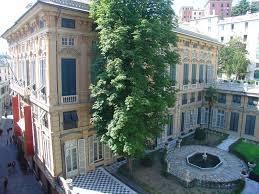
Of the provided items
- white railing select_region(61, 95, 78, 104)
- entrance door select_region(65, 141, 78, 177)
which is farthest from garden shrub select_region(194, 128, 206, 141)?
white railing select_region(61, 95, 78, 104)

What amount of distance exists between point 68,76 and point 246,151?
2147 cm

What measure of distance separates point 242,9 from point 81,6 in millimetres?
73429

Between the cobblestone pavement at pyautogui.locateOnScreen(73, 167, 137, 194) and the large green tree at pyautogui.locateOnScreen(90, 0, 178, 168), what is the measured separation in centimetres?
325

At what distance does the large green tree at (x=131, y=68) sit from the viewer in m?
15.1

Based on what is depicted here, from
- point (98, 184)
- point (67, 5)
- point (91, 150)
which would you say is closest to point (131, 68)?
point (67, 5)

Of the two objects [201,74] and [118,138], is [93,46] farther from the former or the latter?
[201,74]

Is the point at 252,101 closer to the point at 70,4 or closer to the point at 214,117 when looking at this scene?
the point at 214,117

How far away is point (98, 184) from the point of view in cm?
1823

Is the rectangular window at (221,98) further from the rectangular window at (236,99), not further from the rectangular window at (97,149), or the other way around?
the rectangular window at (97,149)

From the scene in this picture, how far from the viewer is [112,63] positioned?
15430 mm

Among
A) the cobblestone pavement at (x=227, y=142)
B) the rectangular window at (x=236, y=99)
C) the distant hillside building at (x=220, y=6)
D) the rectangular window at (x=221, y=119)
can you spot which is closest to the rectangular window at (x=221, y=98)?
the rectangular window at (x=236, y=99)

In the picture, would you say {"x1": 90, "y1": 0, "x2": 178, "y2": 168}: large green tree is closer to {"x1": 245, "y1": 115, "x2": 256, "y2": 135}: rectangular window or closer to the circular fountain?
the circular fountain

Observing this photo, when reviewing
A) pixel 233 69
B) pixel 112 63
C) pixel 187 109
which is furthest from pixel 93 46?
pixel 233 69

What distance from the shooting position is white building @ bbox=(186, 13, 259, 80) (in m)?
51.2
